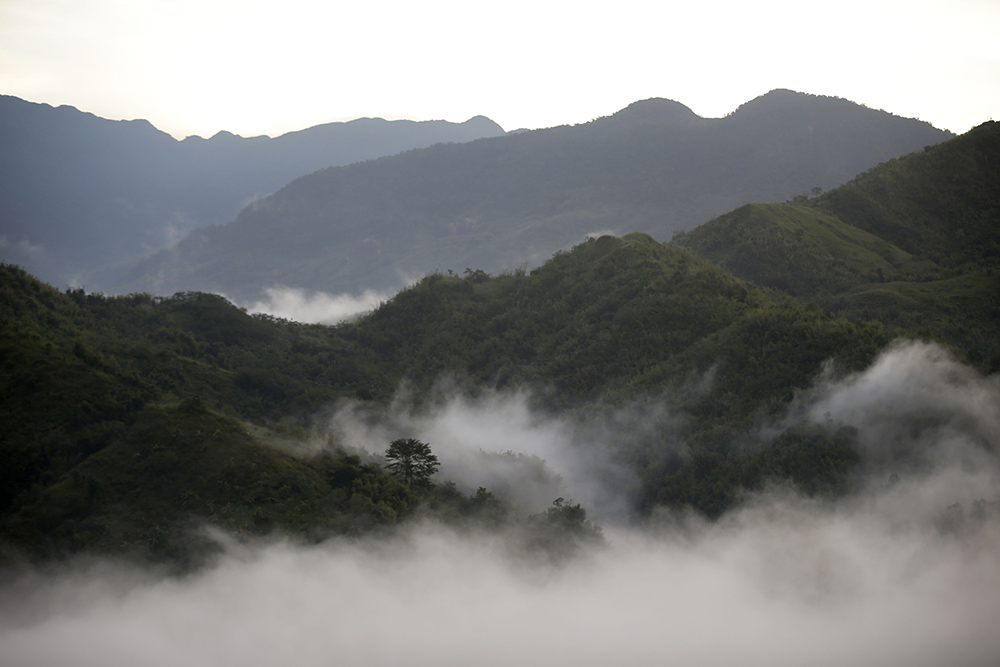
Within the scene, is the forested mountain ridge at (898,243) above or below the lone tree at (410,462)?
above

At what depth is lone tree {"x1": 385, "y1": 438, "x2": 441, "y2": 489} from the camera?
1448 inches

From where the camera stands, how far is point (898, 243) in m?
90.0

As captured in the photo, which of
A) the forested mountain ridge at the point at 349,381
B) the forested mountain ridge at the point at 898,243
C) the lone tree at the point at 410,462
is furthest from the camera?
the forested mountain ridge at the point at 898,243

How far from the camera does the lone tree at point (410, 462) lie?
36.8 metres

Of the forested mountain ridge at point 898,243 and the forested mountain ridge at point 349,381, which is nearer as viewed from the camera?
the forested mountain ridge at point 349,381

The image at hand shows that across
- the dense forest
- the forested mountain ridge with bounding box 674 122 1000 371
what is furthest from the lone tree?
the forested mountain ridge with bounding box 674 122 1000 371

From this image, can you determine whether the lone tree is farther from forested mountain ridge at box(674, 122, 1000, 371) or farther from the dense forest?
forested mountain ridge at box(674, 122, 1000, 371)

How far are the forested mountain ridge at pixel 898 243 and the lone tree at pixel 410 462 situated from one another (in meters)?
47.1

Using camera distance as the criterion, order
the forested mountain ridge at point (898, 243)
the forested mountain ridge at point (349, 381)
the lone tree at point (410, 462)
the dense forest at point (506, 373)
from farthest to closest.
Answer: the forested mountain ridge at point (898, 243) → the lone tree at point (410, 462) → the dense forest at point (506, 373) → the forested mountain ridge at point (349, 381)

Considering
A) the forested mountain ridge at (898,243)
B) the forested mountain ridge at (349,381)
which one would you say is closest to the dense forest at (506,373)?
the forested mountain ridge at (349,381)

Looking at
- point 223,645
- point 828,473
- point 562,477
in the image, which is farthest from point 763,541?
point 223,645

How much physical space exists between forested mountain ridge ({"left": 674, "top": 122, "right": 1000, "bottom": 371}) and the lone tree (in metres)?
47.1

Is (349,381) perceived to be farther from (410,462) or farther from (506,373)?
(410,462)

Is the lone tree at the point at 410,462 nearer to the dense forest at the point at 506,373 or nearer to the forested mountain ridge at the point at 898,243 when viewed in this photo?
the dense forest at the point at 506,373
